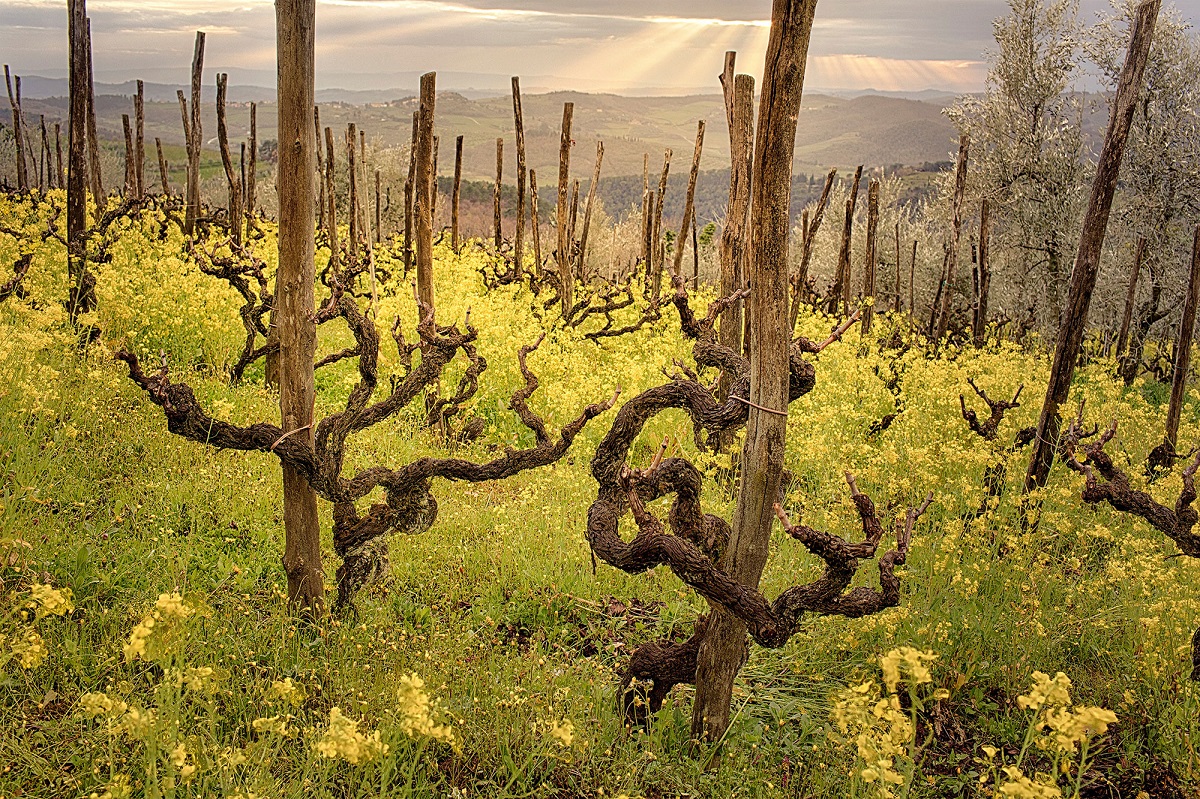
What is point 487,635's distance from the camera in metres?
4.18

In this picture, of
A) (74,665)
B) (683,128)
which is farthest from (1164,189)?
(683,128)

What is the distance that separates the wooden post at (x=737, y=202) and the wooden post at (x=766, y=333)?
160 cm

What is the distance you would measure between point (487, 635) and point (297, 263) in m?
2.05

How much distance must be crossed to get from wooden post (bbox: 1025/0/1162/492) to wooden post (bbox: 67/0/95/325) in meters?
8.61

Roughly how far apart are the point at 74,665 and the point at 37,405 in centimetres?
218

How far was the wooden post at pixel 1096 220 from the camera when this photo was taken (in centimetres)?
521

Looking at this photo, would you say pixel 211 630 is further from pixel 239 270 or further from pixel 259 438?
pixel 239 270

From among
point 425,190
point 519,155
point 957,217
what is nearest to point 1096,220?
point 425,190

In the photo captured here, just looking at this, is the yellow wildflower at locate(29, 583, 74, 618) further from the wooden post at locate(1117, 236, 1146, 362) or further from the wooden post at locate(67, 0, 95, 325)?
the wooden post at locate(1117, 236, 1146, 362)

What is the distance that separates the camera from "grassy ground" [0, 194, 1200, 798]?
112 inches

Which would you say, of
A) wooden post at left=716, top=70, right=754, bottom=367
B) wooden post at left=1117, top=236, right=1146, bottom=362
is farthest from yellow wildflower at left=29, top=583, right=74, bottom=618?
wooden post at left=1117, top=236, right=1146, bottom=362

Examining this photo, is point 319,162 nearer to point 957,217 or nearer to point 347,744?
point 957,217

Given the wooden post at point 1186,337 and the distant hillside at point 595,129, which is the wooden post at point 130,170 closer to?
the wooden post at point 1186,337

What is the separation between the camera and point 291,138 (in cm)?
350
